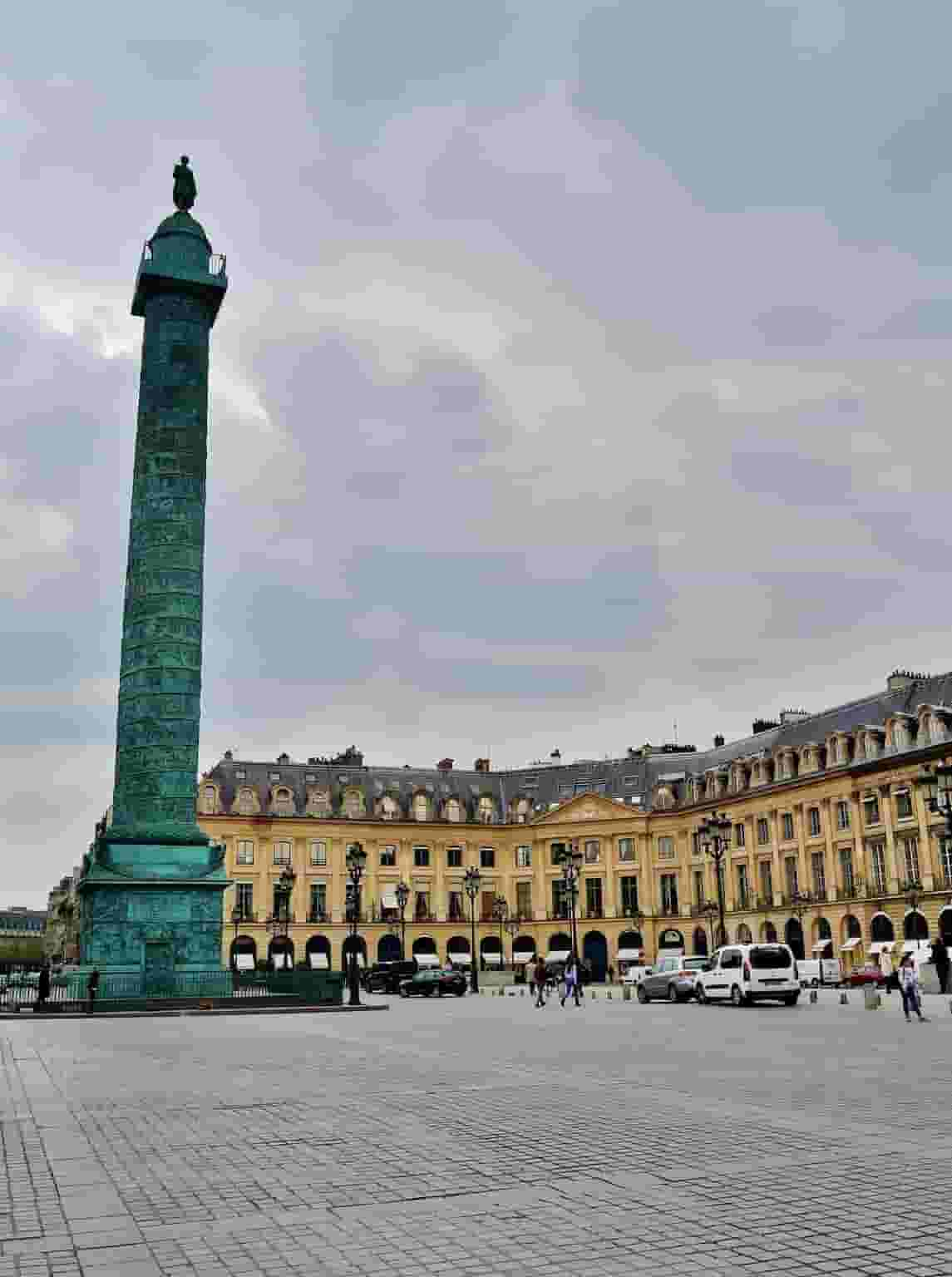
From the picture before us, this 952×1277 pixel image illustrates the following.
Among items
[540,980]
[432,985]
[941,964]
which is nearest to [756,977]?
[941,964]

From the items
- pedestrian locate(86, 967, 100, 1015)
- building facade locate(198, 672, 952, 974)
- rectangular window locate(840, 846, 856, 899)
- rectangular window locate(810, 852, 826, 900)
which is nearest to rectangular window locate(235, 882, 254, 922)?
building facade locate(198, 672, 952, 974)

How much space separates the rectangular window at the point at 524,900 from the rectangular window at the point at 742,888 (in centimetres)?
1778

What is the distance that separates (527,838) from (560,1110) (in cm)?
7793

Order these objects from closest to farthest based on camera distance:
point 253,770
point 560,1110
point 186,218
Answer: point 560,1110, point 186,218, point 253,770

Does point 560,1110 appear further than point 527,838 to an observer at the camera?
No

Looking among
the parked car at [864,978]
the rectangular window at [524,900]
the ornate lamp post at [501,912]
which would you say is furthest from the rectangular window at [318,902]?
the parked car at [864,978]

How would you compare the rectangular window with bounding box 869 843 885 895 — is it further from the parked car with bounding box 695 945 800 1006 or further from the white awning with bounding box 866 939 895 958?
the parked car with bounding box 695 945 800 1006

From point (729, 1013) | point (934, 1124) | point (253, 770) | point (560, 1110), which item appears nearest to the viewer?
point (934, 1124)

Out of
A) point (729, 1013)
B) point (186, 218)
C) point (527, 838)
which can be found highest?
Answer: point (186, 218)

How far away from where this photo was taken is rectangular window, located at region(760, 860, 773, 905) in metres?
72.5

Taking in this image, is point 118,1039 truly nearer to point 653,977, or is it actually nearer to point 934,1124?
point 934,1124

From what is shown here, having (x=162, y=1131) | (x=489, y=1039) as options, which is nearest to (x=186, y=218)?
(x=489, y=1039)

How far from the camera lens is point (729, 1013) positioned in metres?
29.8

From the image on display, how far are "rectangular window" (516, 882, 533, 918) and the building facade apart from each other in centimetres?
9
